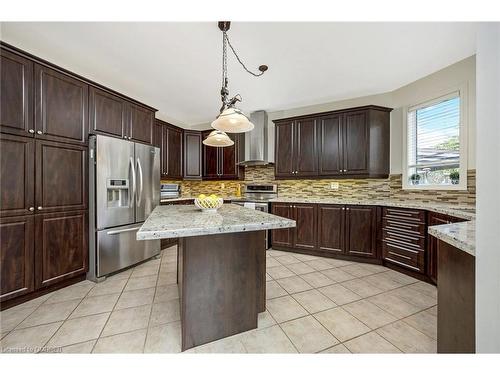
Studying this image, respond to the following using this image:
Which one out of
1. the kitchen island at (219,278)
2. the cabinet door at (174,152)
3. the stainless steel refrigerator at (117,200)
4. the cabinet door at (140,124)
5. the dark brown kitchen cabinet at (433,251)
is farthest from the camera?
the cabinet door at (174,152)

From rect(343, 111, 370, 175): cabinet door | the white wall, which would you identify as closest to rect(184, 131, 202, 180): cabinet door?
rect(343, 111, 370, 175): cabinet door

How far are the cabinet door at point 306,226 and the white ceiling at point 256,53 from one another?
6.52 feet

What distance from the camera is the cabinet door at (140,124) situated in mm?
2955

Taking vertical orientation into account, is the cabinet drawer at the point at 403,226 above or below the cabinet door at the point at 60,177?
below

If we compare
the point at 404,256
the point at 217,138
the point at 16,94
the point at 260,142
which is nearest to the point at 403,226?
the point at 404,256

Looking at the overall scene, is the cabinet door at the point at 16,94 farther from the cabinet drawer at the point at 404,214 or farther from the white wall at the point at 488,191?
the cabinet drawer at the point at 404,214

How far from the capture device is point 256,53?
7.90 feet

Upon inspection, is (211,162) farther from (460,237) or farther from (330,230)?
(460,237)

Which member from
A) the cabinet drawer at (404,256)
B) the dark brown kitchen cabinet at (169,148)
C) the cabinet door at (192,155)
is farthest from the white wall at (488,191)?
the cabinet door at (192,155)

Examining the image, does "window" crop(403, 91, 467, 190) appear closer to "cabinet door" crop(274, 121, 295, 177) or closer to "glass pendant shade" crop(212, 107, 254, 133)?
"cabinet door" crop(274, 121, 295, 177)

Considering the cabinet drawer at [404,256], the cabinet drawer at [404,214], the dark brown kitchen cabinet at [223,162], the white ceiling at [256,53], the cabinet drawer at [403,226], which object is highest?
the white ceiling at [256,53]

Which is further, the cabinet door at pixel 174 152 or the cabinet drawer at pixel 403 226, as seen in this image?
the cabinet door at pixel 174 152
